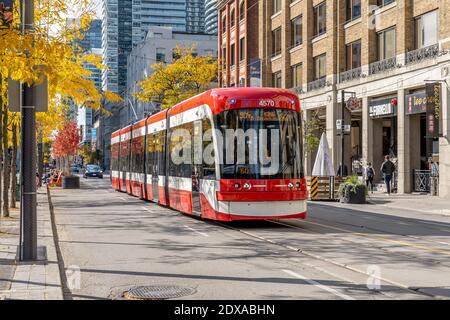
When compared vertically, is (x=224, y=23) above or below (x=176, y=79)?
above

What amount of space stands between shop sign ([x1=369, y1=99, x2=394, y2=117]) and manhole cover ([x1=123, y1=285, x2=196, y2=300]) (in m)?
29.1

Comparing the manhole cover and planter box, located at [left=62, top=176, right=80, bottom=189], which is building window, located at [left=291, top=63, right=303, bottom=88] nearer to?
planter box, located at [left=62, top=176, right=80, bottom=189]

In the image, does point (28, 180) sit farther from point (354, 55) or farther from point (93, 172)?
point (93, 172)

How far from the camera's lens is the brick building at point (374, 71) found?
31594 millimetres

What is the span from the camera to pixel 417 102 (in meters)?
32.6

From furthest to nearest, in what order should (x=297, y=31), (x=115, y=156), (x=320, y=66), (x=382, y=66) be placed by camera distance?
1. (x=297, y=31)
2. (x=320, y=66)
3. (x=115, y=156)
4. (x=382, y=66)

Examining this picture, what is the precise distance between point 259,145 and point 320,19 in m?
30.1

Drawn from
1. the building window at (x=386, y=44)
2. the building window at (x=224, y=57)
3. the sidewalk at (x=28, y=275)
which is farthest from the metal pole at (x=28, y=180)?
the building window at (x=224, y=57)

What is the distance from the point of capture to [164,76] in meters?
50.1

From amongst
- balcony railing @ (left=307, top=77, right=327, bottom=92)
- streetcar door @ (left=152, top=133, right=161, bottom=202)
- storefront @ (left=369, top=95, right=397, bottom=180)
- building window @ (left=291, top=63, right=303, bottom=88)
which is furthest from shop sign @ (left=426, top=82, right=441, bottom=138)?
building window @ (left=291, top=63, right=303, bottom=88)

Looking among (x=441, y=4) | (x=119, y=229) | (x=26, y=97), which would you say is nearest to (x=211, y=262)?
(x=26, y=97)

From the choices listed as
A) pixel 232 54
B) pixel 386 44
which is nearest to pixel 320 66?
pixel 386 44

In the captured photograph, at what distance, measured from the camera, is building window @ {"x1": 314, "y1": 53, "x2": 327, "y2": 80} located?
43144mm
